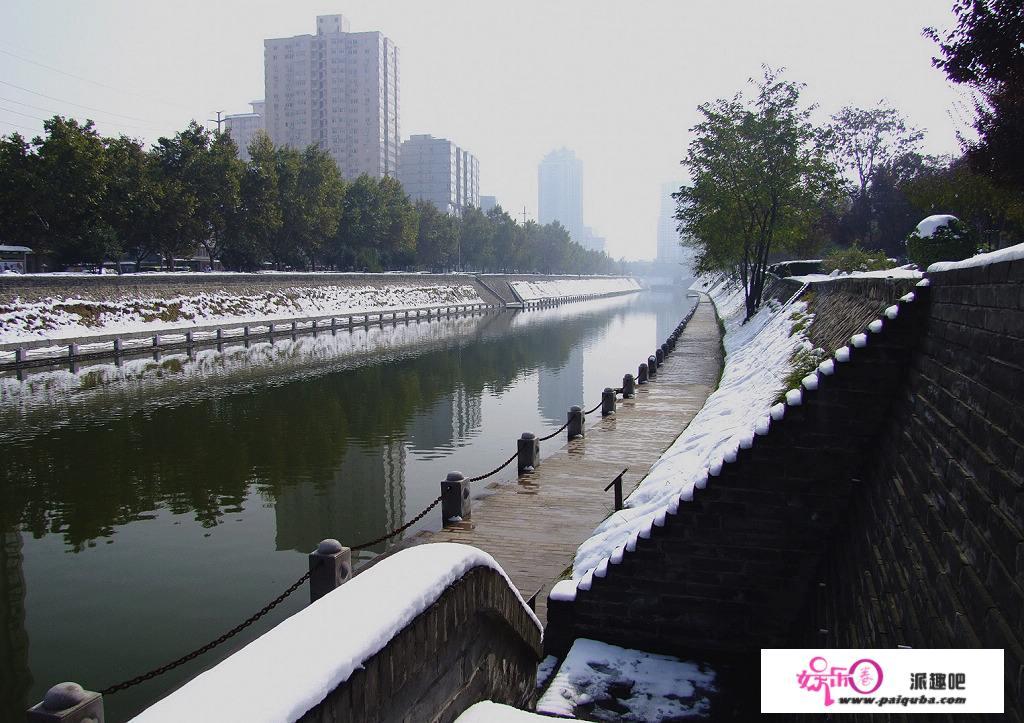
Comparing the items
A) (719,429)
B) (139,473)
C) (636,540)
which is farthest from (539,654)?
(139,473)

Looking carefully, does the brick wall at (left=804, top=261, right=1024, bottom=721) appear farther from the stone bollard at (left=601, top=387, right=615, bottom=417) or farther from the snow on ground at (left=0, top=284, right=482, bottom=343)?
the snow on ground at (left=0, top=284, right=482, bottom=343)

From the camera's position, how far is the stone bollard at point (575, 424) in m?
18.1

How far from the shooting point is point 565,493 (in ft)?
45.2

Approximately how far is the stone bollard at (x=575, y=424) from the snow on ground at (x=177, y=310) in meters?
27.0

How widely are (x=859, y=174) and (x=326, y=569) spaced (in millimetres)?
60749

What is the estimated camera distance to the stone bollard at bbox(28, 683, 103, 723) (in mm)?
5387

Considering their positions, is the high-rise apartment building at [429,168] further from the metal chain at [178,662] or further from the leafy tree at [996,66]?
the metal chain at [178,662]

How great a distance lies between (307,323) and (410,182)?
14348 centimetres

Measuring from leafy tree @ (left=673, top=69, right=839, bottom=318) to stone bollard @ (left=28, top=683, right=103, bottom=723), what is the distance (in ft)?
119

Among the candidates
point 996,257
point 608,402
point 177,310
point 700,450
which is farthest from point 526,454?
point 177,310

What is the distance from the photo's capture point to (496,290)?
96.9 m

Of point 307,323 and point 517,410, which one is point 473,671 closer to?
point 517,410

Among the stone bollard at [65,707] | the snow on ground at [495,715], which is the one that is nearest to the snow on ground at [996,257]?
the snow on ground at [495,715]

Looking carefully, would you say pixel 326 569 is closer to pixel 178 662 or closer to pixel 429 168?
pixel 178 662
